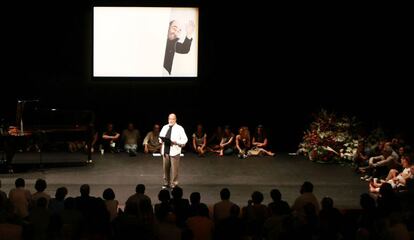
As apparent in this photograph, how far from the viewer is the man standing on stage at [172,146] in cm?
1015

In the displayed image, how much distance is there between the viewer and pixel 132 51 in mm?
14383

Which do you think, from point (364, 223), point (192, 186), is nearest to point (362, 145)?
point (192, 186)

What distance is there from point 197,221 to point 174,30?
9.02m

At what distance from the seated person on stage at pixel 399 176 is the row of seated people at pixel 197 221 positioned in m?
2.99

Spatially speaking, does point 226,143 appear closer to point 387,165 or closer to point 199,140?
point 199,140

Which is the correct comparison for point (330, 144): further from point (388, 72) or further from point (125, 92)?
point (125, 92)

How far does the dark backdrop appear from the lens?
47.4 feet

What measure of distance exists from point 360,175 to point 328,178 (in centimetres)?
70

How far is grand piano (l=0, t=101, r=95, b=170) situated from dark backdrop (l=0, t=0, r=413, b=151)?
0.32 m

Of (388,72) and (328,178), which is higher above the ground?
(388,72)

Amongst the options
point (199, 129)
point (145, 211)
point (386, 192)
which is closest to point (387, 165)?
point (386, 192)

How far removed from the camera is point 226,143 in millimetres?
14391

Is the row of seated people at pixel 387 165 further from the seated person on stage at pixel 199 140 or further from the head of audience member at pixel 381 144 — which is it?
the seated person on stage at pixel 199 140

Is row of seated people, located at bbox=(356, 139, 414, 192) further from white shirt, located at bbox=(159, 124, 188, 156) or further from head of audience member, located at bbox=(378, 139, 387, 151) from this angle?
white shirt, located at bbox=(159, 124, 188, 156)
